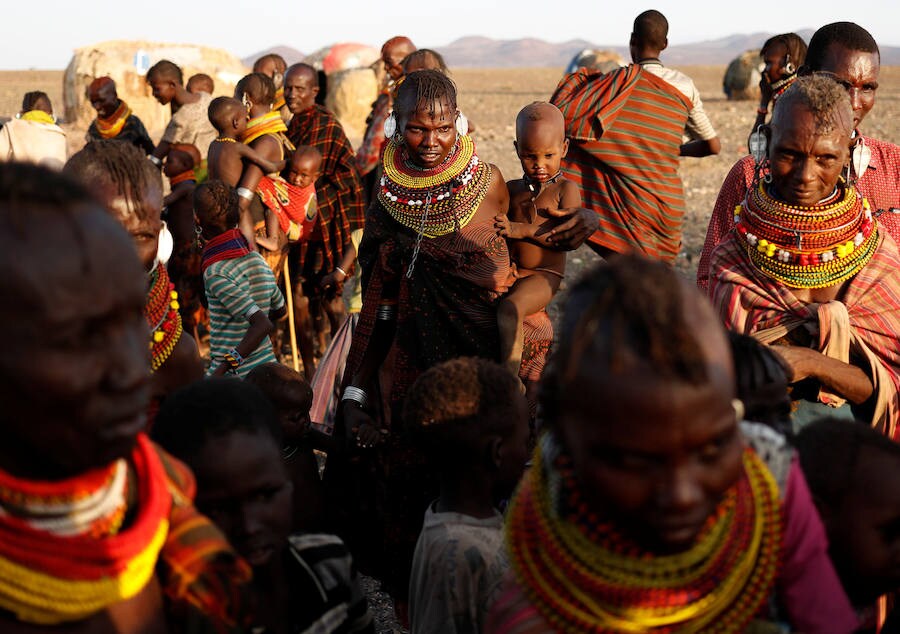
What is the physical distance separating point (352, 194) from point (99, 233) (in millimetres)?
6240

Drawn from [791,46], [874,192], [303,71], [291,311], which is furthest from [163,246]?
[791,46]

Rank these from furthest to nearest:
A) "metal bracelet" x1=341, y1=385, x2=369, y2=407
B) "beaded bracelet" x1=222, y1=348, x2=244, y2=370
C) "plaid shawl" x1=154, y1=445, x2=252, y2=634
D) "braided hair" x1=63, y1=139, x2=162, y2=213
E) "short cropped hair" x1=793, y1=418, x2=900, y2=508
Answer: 1. "beaded bracelet" x1=222, y1=348, x2=244, y2=370
2. "metal bracelet" x1=341, y1=385, x2=369, y2=407
3. "braided hair" x1=63, y1=139, x2=162, y2=213
4. "short cropped hair" x1=793, y1=418, x2=900, y2=508
5. "plaid shawl" x1=154, y1=445, x2=252, y2=634

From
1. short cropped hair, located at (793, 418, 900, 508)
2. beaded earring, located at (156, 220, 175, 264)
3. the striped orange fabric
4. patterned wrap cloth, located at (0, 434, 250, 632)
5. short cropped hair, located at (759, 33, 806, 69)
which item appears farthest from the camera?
short cropped hair, located at (759, 33, 806, 69)

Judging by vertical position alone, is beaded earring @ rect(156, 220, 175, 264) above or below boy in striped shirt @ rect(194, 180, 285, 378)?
above

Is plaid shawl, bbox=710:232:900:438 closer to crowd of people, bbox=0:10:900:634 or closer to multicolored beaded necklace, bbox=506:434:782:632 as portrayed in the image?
crowd of people, bbox=0:10:900:634

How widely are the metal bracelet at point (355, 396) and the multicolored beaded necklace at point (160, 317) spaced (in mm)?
985

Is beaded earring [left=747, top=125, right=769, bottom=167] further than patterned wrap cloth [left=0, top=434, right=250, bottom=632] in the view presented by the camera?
Yes

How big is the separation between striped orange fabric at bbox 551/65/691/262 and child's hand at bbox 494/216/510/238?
254 cm

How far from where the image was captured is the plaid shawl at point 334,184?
734cm

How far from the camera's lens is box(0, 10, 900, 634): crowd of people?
1312 mm

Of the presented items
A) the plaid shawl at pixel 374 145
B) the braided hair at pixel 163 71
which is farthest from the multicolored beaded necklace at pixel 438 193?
the braided hair at pixel 163 71

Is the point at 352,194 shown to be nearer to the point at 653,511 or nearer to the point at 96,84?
the point at 96,84

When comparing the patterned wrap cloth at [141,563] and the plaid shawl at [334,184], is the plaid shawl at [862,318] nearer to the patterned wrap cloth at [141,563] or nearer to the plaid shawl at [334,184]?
the patterned wrap cloth at [141,563]

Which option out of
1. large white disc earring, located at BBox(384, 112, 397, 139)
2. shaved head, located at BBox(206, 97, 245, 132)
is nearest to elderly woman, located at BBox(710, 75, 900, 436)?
large white disc earring, located at BBox(384, 112, 397, 139)
